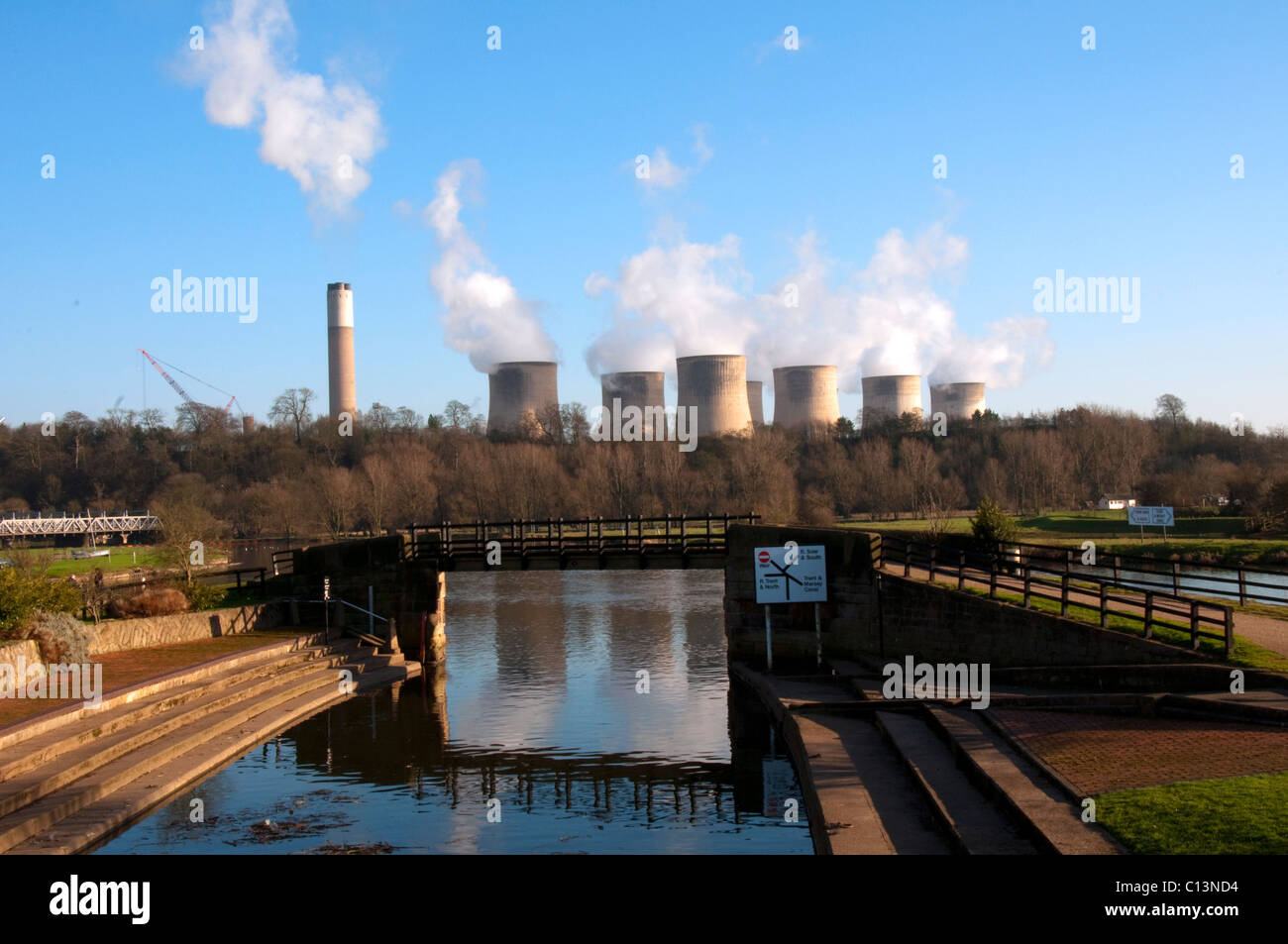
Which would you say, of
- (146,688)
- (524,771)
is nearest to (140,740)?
(146,688)

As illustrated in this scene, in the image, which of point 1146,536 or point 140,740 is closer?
point 140,740

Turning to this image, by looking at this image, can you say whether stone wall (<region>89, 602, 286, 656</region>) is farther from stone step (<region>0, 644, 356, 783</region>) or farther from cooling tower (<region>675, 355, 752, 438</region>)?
cooling tower (<region>675, 355, 752, 438</region>)

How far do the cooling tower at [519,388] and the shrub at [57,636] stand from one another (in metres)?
67.5

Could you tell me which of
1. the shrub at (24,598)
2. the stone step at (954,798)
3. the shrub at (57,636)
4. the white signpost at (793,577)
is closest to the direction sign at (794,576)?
the white signpost at (793,577)

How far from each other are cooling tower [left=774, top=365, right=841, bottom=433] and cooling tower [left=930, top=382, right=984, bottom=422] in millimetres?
15735

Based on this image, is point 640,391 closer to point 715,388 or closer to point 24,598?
point 715,388

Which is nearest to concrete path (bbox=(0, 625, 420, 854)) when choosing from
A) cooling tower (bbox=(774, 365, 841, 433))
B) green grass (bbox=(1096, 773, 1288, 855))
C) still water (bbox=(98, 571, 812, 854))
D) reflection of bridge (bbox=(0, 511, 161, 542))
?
still water (bbox=(98, 571, 812, 854))

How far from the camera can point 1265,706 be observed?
52.7 feet

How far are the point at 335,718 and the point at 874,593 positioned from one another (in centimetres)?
1285

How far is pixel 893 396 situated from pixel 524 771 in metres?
90.1

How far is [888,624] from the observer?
27.8 metres
